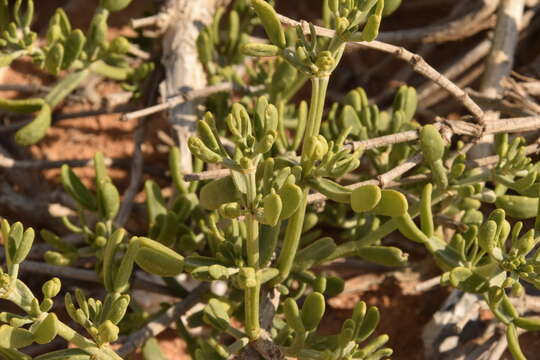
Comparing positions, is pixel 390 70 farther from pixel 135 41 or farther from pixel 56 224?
pixel 56 224

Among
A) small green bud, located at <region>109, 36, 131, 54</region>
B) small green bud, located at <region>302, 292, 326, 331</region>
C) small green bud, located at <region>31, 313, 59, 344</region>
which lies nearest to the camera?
small green bud, located at <region>31, 313, 59, 344</region>

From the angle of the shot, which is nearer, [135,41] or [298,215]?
[298,215]

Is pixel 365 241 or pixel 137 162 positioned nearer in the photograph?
pixel 365 241

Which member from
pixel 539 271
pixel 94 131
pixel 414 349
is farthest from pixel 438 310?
pixel 94 131

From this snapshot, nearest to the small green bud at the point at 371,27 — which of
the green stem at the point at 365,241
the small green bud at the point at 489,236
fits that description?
the small green bud at the point at 489,236

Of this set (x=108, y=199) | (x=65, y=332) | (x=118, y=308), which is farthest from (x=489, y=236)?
(x=108, y=199)

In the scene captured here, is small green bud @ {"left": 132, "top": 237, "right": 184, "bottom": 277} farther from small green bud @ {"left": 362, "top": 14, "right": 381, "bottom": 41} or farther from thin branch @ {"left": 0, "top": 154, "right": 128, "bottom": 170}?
thin branch @ {"left": 0, "top": 154, "right": 128, "bottom": 170}

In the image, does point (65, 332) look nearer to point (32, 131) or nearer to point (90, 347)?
point (90, 347)

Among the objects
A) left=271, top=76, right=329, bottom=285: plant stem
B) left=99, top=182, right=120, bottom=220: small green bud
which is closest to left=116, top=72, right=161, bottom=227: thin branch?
left=99, top=182, right=120, bottom=220: small green bud

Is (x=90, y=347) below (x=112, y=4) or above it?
below

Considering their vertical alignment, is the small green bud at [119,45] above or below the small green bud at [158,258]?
above

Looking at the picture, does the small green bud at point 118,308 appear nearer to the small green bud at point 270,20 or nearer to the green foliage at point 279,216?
the green foliage at point 279,216
